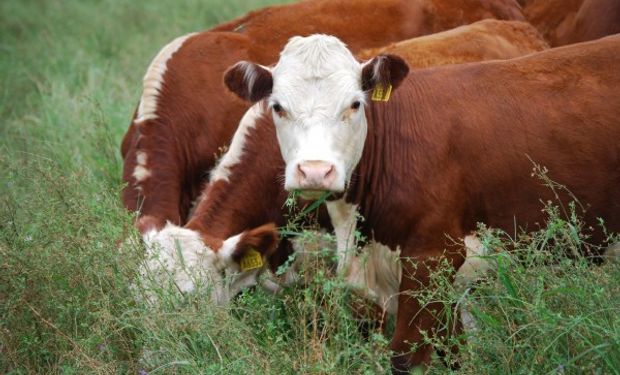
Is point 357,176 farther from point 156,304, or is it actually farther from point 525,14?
point 525,14

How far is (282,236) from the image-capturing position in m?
6.14

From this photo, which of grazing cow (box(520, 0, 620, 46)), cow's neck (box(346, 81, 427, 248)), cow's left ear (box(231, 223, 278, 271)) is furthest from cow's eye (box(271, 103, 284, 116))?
grazing cow (box(520, 0, 620, 46))

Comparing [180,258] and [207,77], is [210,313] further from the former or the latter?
[207,77]

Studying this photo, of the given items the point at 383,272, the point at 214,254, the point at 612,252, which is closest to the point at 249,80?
the point at 214,254

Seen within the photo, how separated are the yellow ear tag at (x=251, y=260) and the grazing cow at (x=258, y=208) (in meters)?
0.04

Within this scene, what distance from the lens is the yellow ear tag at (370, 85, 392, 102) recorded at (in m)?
5.33

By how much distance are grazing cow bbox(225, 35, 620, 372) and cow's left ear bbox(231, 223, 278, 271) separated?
1.53ft

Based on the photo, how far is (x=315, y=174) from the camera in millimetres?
4809

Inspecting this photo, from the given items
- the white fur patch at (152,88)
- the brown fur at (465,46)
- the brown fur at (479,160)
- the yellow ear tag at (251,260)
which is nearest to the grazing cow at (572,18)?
the brown fur at (465,46)

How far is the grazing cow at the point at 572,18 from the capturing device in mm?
7535

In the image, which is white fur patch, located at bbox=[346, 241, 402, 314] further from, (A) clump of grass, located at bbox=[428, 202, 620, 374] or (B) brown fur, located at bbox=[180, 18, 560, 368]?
(A) clump of grass, located at bbox=[428, 202, 620, 374]

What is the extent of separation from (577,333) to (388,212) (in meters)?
1.53

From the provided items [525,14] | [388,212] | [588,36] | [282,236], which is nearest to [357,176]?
[388,212]

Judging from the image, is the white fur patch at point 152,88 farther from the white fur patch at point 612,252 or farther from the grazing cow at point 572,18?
the white fur patch at point 612,252
